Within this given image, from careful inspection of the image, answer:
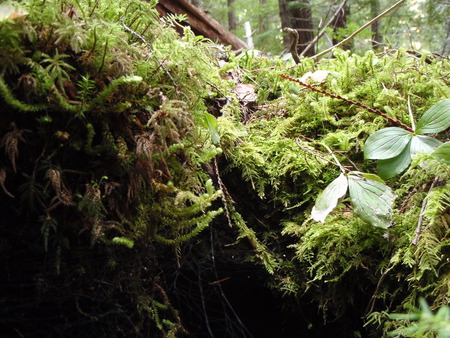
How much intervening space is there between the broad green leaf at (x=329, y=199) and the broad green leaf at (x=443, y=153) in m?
0.30

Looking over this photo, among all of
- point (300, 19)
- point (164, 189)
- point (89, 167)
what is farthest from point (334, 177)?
point (300, 19)

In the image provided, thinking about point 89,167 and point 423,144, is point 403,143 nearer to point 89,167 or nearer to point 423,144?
point 423,144

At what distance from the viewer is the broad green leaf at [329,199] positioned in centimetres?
112

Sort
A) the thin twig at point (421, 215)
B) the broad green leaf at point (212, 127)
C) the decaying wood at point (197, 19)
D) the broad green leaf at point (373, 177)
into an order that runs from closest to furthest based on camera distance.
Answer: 1. the thin twig at point (421, 215)
2. the broad green leaf at point (373, 177)
3. the broad green leaf at point (212, 127)
4. the decaying wood at point (197, 19)

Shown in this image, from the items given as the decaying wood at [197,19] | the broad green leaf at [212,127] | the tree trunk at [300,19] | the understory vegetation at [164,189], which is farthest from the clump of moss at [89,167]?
the tree trunk at [300,19]

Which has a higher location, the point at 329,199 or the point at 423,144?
the point at 423,144

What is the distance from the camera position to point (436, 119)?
1.21 metres

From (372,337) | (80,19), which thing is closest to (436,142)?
(372,337)

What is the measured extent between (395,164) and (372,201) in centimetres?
23

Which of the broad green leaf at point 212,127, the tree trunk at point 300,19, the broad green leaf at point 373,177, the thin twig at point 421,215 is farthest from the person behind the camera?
the tree trunk at point 300,19

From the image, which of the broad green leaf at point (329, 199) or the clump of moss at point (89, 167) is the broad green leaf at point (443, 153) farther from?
the clump of moss at point (89, 167)

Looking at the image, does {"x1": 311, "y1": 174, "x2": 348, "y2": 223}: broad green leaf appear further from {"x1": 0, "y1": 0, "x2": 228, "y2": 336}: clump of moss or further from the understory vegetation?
{"x1": 0, "y1": 0, "x2": 228, "y2": 336}: clump of moss

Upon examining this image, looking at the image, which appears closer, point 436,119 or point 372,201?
point 372,201

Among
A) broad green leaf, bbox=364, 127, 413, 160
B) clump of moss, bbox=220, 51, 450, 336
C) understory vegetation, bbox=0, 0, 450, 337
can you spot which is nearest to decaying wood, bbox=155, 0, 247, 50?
clump of moss, bbox=220, 51, 450, 336
